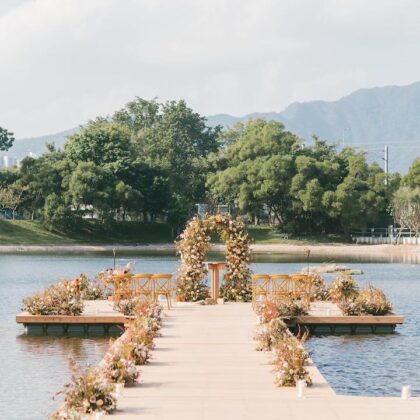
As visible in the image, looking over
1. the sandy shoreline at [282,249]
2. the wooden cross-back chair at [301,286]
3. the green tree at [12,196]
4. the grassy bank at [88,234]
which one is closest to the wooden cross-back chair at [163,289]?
the wooden cross-back chair at [301,286]

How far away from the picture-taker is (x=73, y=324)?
90.1 feet

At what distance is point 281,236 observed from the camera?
9838 cm

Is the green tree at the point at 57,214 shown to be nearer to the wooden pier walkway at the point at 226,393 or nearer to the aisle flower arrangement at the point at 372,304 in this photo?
the aisle flower arrangement at the point at 372,304

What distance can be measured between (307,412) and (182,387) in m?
2.72

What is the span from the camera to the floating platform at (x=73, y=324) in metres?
27.3

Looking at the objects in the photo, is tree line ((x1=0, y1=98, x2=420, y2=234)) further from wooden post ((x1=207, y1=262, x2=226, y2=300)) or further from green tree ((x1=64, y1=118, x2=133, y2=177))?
wooden post ((x1=207, y1=262, x2=226, y2=300))

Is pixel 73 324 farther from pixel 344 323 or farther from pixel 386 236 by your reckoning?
pixel 386 236

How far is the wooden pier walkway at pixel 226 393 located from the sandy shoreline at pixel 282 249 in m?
64.5

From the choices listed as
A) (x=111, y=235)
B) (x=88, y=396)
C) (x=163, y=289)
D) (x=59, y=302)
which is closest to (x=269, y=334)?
(x=88, y=396)

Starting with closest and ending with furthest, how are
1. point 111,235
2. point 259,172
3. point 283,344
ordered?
point 283,344, point 111,235, point 259,172

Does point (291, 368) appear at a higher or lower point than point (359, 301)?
lower

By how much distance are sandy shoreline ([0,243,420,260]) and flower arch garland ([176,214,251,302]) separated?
5300 cm

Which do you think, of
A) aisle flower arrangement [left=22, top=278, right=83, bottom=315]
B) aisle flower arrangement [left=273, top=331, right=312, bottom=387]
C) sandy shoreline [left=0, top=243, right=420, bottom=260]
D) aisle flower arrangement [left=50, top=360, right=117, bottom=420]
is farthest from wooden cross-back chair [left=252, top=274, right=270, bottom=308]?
sandy shoreline [left=0, top=243, right=420, bottom=260]

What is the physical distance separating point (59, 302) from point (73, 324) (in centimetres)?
74
